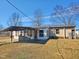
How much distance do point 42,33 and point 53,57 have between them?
1887cm

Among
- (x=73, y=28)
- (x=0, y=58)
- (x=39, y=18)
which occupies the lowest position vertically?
(x=0, y=58)

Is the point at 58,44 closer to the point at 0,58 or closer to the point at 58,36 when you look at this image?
the point at 0,58

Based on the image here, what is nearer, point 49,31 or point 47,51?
point 47,51

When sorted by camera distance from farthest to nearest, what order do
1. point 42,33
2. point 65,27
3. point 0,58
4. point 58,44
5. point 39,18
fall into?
1. point 39,18
2. point 42,33
3. point 65,27
4. point 58,44
5. point 0,58

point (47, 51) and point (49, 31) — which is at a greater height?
A: point (49, 31)

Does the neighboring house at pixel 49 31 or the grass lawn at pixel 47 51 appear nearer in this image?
the grass lawn at pixel 47 51

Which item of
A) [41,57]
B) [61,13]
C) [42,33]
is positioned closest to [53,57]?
[41,57]

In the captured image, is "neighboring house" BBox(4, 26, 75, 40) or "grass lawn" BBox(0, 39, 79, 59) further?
"neighboring house" BBox(4, 26, 75, 40)

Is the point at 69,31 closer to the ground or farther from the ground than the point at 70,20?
closer to the ground

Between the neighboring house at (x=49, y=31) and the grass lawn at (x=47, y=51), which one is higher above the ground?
the neighboring house at (x=49, y=31)

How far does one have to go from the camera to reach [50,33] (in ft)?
91.2

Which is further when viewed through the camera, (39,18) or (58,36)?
(39,18)

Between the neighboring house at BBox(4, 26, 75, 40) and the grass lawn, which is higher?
the neighboring house at BBox(4, 26, 75, 40)

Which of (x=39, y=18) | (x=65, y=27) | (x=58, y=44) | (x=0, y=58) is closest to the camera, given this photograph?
(x=0, y=58)
